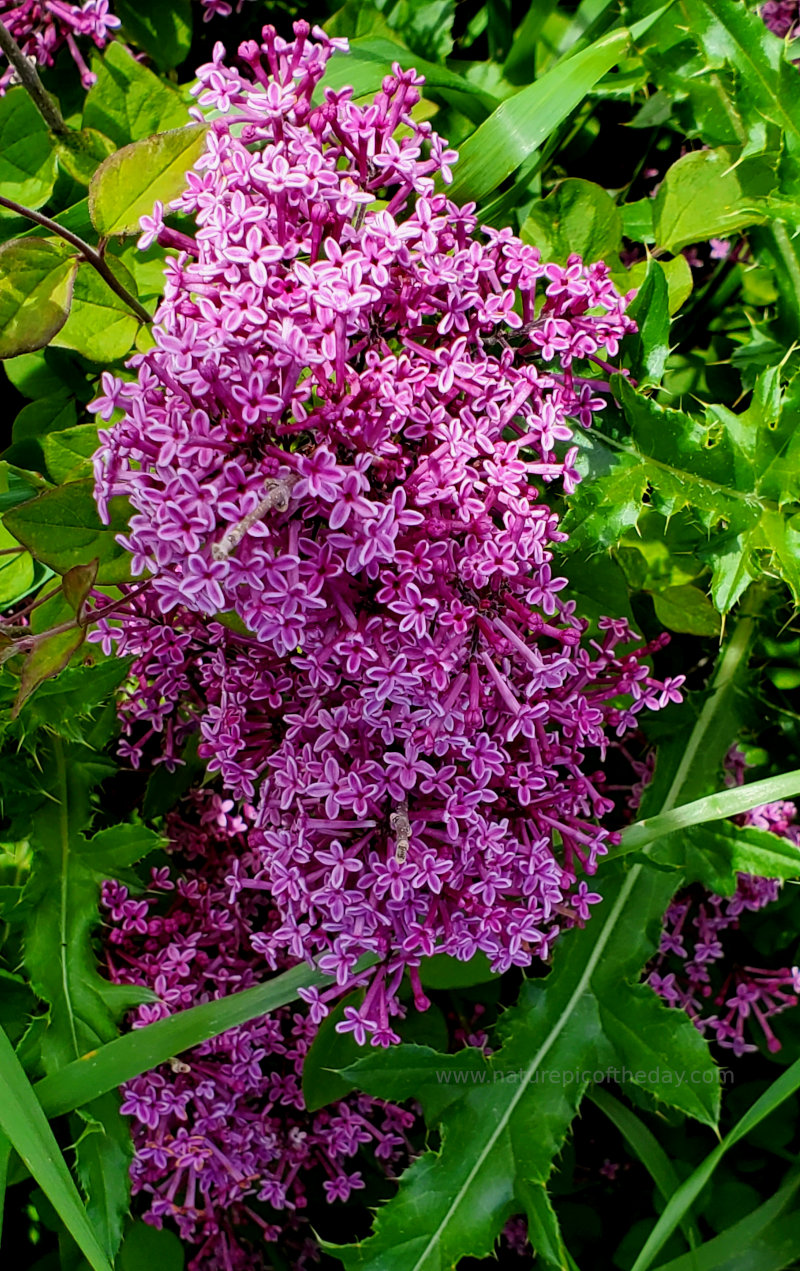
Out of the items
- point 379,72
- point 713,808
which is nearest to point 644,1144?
point 713,808

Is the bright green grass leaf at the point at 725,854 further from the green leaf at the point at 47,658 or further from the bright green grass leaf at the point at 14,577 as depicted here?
the bright green grass leaf at the point at 14,577

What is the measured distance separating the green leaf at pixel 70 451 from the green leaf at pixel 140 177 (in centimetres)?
34

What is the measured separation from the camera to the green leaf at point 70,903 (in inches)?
75.3

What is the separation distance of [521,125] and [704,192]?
40 centimetres

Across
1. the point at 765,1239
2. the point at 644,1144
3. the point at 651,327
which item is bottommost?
the point at 765,1239

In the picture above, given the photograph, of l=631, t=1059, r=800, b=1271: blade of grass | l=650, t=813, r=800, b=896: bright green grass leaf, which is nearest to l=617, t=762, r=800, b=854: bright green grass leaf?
l=650, t=813, r=800, b=896: bright green grass leaf

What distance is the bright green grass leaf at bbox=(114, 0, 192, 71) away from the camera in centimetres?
208

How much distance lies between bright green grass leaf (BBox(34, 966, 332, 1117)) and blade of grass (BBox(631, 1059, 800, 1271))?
78 centimetres

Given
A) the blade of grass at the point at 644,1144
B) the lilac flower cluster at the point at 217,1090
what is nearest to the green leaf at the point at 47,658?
the lilac flower cluster at the point at 217,1090

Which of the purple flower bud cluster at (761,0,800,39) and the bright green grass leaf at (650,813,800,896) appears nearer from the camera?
the bright green grass leaf at (650,813,800,896)

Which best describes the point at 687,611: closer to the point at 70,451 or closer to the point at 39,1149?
the point at 70,451

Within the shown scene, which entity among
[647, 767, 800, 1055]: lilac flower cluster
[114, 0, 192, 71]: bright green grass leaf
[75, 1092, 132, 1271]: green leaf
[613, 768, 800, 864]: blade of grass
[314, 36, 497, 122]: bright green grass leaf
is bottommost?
[647, 767, 800, 1055]: lilac flower cluster

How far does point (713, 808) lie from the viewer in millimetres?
1803

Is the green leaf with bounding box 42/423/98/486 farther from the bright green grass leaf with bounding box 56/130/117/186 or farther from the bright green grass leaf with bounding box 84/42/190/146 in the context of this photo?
the bright green grass leaf with bounding box 84/42/190/146
